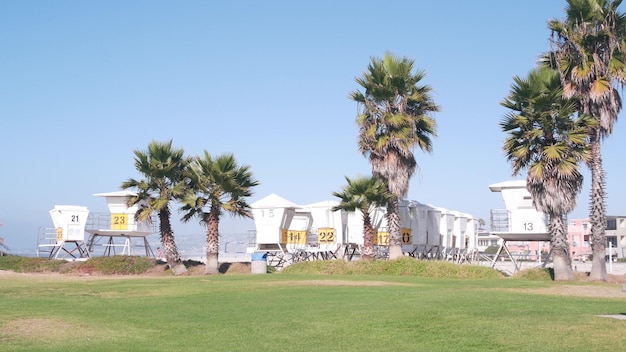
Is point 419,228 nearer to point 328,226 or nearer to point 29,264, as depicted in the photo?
point 328,226

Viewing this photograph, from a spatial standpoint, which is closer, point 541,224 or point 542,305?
point 542,305

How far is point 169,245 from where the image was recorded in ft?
127

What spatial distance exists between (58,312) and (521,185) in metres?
27.9

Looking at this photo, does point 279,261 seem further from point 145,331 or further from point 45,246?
point 145,331

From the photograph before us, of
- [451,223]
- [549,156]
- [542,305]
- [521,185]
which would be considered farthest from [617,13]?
[451,223]

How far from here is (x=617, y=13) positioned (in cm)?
3011

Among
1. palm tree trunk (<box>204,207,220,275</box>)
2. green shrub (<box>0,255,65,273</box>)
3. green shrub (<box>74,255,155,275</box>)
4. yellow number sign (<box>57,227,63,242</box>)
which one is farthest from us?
yellow number sign (<box>57,227,63,242</box>)

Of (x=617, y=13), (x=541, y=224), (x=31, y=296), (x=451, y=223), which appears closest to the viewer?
(x=31, y=296)

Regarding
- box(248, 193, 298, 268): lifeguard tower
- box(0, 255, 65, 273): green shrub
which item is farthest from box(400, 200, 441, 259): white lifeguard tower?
box(0, 255, 65, 273): green shrub

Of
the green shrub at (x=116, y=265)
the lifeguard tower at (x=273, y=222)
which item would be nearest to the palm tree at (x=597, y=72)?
the lifeguard tower at (x=273, y=222)

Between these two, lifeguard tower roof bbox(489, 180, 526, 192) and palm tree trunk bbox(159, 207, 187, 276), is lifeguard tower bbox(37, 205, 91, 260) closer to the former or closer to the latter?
palm tree trunk bbox(159, 207, 187, 276)

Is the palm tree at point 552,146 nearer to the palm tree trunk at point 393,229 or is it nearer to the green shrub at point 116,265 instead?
the palm tree trunk at point 393,229

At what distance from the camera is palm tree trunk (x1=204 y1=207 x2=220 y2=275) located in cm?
3747

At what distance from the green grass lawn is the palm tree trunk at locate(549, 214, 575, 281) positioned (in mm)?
9387
